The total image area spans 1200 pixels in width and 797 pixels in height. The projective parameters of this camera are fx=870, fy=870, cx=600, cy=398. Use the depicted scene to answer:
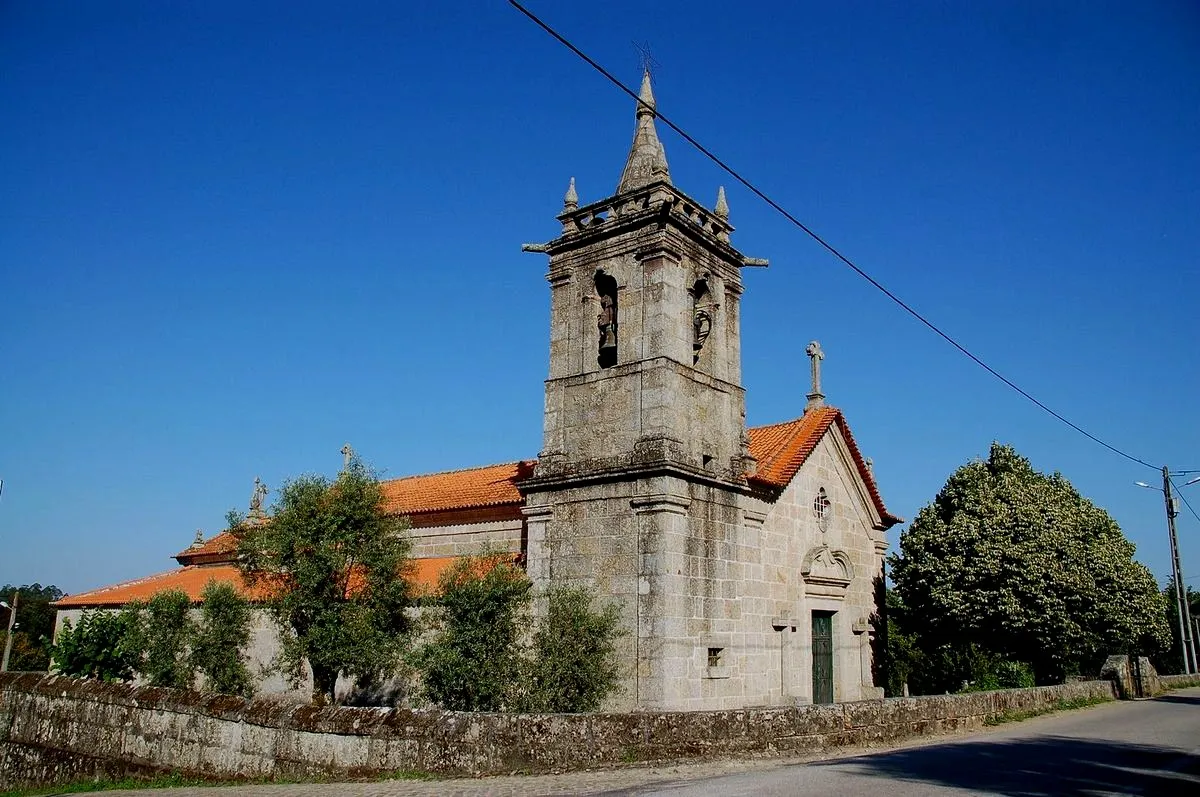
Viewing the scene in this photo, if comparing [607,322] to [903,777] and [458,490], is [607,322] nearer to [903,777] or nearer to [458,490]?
[458,490]

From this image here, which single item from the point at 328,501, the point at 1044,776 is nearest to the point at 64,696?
the point at 328,501

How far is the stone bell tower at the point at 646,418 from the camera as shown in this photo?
50.9 ft

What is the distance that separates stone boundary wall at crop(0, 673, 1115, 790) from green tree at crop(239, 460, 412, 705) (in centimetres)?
351

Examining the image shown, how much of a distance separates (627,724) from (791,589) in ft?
28.9

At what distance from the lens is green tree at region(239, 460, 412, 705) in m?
16.5

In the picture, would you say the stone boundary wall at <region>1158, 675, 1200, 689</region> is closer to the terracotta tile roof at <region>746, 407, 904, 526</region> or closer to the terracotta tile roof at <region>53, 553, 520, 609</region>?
the terracotta tile roof at <region>746, 407, 904, 526</region>

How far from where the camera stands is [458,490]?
23797mm

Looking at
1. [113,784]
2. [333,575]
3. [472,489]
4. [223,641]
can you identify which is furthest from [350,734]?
[472,489]

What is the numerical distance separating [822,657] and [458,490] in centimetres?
1033

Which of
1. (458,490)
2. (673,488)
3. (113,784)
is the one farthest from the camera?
(458,490)

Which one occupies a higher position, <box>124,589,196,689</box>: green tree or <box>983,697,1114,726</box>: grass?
<box>124,589,196,689</box>: green tree

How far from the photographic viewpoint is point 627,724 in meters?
11.4

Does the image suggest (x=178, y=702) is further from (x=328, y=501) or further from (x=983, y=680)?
(x=983, y=680)

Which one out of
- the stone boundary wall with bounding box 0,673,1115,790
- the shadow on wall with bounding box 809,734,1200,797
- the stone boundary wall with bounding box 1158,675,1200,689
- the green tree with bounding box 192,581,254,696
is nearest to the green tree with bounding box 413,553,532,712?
the stone boundary wall with bounding box 0,673,1115,790
